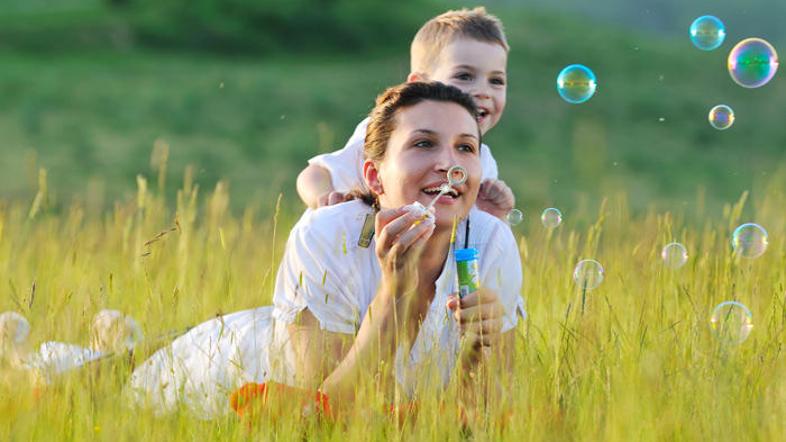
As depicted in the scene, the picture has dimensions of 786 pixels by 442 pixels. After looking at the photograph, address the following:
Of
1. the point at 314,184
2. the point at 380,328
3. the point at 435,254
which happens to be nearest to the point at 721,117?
the point at 314,184

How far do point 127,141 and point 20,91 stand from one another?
5.38 metres

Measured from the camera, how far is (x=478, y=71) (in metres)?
4.79

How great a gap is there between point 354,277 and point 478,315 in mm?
513

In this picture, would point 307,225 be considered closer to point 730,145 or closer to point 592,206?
A: point 592,206

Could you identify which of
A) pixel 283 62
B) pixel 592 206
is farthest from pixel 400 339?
pixel 283 62

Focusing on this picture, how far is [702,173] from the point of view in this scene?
25453 millimetres

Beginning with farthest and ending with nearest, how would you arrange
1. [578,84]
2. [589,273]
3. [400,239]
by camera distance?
[578,84] < [589,273] < [400,239]

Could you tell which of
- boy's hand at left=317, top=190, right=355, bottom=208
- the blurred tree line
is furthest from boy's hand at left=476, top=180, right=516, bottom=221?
the blurred tree line

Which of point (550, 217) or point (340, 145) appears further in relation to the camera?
point (340, 145)

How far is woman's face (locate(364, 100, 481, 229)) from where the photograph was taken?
348 cm

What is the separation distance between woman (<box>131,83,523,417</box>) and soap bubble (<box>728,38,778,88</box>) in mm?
Answer: 2058

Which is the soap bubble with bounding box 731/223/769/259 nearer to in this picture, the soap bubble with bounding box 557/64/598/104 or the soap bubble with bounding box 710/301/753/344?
the soap bubble with bounding box 710/301/753/344

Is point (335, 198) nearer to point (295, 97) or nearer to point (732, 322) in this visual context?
point (732, 322)

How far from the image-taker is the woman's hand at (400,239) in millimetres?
3230
